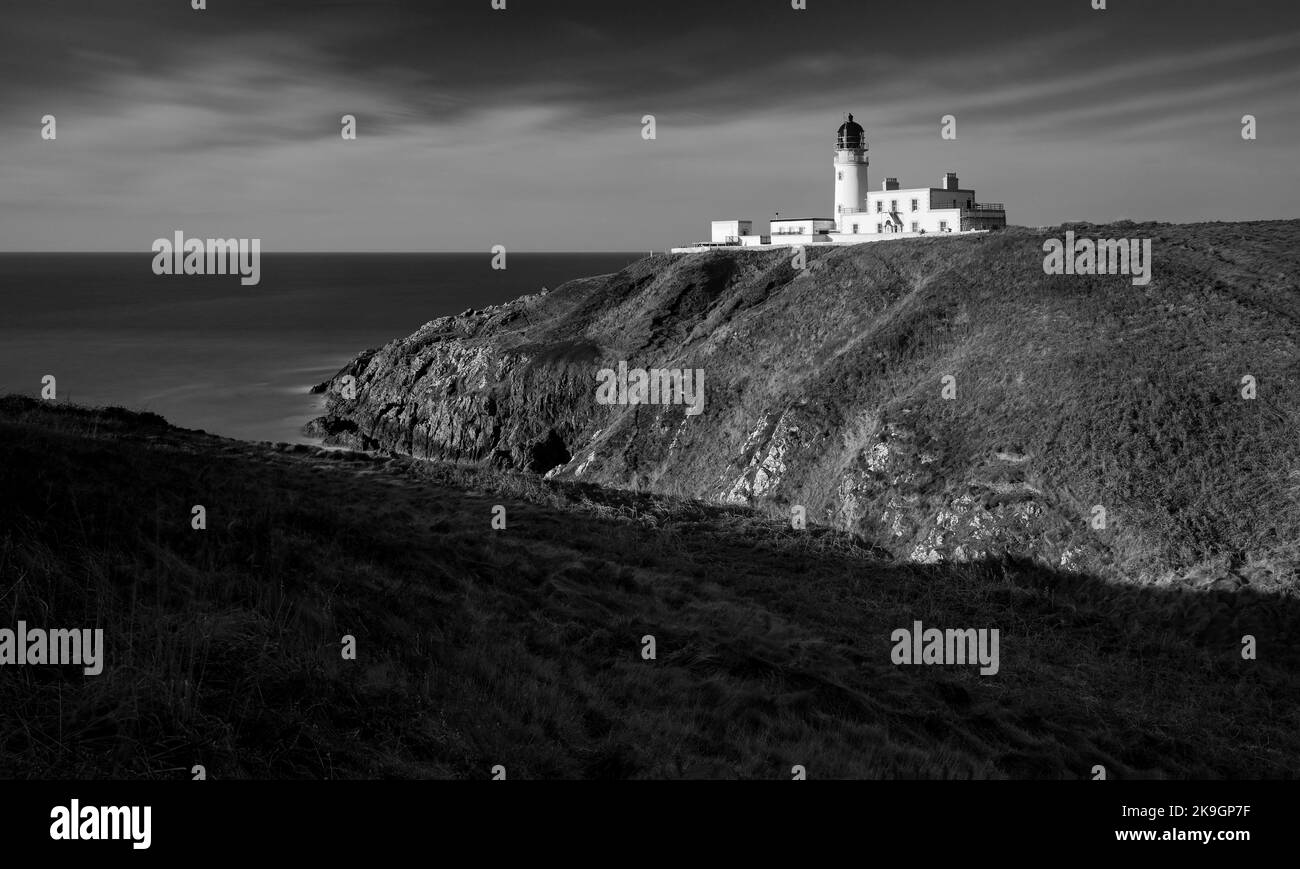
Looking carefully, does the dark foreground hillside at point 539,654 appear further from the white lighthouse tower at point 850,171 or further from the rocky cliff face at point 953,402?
Answer: the white lighthouse tower at point 850,171

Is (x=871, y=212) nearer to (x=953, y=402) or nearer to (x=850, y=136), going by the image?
(x=850, y=136)

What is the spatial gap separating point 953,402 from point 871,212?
39.2m

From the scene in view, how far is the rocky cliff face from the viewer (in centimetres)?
2475

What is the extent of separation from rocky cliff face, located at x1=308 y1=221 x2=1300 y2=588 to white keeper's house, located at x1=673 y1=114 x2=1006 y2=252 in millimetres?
9453

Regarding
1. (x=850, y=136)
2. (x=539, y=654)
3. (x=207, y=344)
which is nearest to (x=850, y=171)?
(x=850, y=136)

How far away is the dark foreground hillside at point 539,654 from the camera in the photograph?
7.29m

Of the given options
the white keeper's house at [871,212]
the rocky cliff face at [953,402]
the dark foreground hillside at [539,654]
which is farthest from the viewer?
the white keeper's house at [871,212]

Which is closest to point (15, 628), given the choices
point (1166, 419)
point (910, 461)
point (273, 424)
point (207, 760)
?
point (207, 760)

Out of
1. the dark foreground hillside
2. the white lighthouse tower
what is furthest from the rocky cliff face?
the white lighthouse tower

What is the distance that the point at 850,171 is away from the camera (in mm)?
69250

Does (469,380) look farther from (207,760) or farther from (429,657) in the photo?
(207,760)

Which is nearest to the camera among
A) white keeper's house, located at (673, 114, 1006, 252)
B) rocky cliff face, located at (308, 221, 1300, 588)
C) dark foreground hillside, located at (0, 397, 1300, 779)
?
dark foreground hillside, located at (0, 397, 1300, 779)

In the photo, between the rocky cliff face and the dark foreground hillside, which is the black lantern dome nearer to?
the rocky cliff face

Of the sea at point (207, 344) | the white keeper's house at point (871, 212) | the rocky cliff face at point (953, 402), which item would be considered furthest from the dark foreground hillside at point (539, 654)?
the white keeper's house at point (871, 212)
